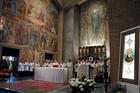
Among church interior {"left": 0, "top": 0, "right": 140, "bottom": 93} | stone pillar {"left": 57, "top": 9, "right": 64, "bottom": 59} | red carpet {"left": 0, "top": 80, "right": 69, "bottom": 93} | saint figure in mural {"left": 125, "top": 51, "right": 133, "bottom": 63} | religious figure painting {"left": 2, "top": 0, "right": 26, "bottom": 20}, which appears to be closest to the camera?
saint figure in mural {"left": 125, "top": 51, "right": 133, "bottom": 63}

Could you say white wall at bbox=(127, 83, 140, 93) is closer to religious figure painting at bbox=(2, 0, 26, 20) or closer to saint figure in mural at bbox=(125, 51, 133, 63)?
saint figure in mural at bbox=(125, 51, 133, 63)

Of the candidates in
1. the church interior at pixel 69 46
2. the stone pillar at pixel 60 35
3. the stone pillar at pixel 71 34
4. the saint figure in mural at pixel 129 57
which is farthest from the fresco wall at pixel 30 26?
the saint figure in mural at pixel 129 57

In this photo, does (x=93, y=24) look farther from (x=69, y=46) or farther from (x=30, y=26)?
(x=30, y=26)

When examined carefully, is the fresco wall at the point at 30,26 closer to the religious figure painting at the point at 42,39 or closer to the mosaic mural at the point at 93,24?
the religious figure painting at the point at 42,39

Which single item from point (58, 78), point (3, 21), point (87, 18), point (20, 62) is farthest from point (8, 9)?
point (87, 18)

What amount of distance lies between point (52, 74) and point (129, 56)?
18.4 ft

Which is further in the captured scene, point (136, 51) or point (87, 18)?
point (87, 18)

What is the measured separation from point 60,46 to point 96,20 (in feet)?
20.6

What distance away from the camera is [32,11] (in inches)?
541

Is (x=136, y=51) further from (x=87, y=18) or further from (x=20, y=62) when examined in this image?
(x=87, y=18)

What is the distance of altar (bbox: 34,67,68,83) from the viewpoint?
26.2 ft

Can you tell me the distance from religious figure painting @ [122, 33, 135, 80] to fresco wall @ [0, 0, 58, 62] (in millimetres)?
9837

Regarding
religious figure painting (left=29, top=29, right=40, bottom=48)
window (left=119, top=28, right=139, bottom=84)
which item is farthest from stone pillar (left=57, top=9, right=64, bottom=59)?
window (left=119, top=28, right=139, bottom=84)

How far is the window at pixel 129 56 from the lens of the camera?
3.85 meters
